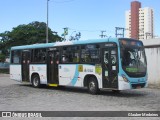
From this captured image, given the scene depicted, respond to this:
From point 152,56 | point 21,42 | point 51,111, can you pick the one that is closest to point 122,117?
point 51,111

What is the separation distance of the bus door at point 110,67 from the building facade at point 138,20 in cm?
7239

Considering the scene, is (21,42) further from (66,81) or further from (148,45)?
(66,81)

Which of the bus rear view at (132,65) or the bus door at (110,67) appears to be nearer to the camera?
the bus rear view at (132,65)

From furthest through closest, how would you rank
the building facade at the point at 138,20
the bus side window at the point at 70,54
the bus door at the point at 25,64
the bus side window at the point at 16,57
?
the building facade at the point at 138,20 → the bus side window at the point at 16,57 → the bus door at the point at 25,64 → the bus side window at the point at 70,54

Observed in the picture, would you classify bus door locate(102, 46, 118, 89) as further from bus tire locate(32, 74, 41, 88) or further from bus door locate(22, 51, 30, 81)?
bus door locate(22, 51, 30, 81)

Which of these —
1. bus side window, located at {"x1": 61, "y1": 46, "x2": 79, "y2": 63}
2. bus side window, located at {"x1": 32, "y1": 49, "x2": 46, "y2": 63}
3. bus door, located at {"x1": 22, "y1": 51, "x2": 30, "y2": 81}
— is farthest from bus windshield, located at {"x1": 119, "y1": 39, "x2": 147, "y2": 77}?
bus door, located at {"x1": 22, "y1": 51, "x2": 30, "y2": 81}

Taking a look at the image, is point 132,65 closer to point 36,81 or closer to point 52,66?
point 52,66

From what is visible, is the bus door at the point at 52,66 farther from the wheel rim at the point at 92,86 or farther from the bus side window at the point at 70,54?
the wheel rim at the point at 92,86

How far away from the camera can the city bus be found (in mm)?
16578

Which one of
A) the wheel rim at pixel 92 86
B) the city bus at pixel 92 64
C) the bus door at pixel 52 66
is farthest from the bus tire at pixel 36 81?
the wheel rim at pixel 92 86

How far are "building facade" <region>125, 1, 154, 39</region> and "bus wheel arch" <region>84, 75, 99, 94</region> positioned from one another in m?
71.5

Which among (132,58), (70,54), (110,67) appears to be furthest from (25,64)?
(132,58)

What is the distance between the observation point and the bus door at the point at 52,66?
20.5 metres

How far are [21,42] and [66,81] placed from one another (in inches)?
1663
